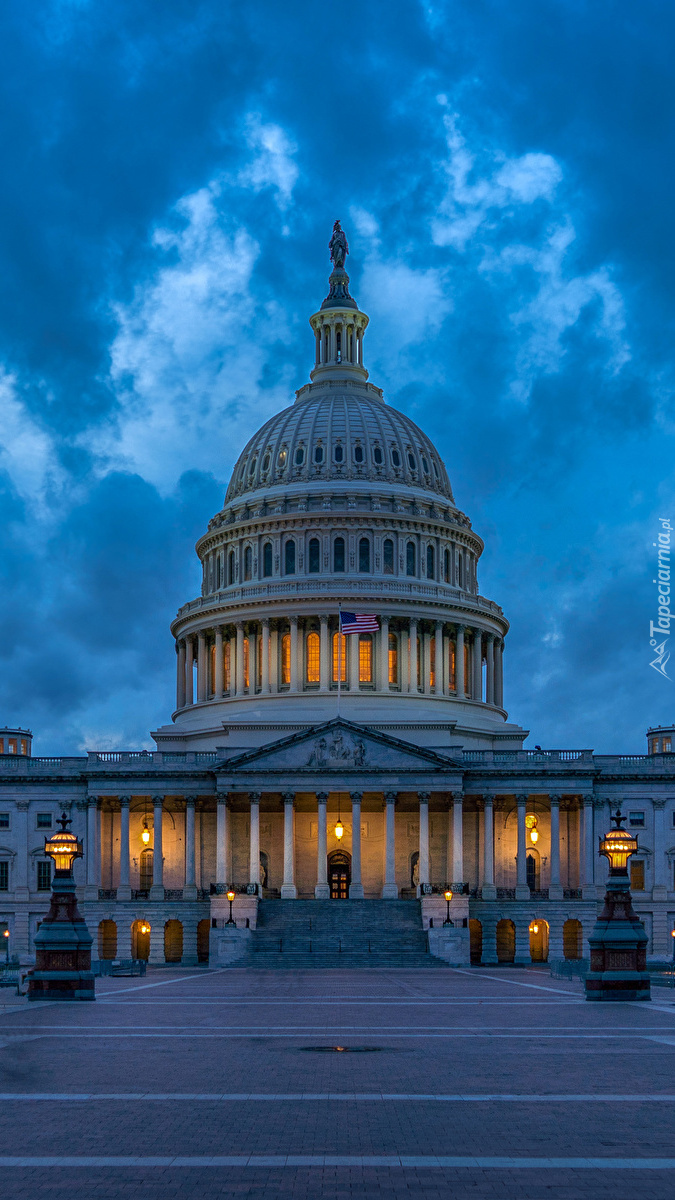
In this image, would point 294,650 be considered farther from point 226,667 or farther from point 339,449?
point 339,449

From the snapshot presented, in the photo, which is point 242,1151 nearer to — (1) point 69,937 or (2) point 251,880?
(1) point 69,937

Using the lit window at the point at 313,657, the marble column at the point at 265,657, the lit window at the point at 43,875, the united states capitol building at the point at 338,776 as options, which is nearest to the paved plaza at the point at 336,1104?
the united states capitol building at the point at 338,776

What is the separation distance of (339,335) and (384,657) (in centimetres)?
3281

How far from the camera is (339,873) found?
10356 cm

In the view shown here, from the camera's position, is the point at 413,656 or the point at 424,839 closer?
the point at 424,839

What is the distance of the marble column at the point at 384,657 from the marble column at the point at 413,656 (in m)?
1.86

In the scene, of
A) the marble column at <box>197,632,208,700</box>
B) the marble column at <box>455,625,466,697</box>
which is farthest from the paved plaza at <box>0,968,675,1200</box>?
the marble column at <box>197,632,208,700</box>

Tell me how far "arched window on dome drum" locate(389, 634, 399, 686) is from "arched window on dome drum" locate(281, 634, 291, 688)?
7.31m

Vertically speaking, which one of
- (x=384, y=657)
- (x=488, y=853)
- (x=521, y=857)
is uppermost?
(x=384, y=657)

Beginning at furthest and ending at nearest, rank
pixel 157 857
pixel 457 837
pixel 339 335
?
1. pixel 339 335
2. pixel 157 857
3. pixel 457 837

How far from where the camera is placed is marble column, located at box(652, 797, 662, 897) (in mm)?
100062

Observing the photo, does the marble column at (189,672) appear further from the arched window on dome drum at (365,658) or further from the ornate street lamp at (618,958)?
the ornate street lamp at (618,958)

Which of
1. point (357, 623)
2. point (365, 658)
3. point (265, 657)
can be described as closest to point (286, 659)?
point (265, 657)

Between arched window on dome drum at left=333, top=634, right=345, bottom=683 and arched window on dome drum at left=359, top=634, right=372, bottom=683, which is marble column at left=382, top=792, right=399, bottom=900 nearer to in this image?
arched window on dome drum at left=333, top=634, right=345, bottom=683
